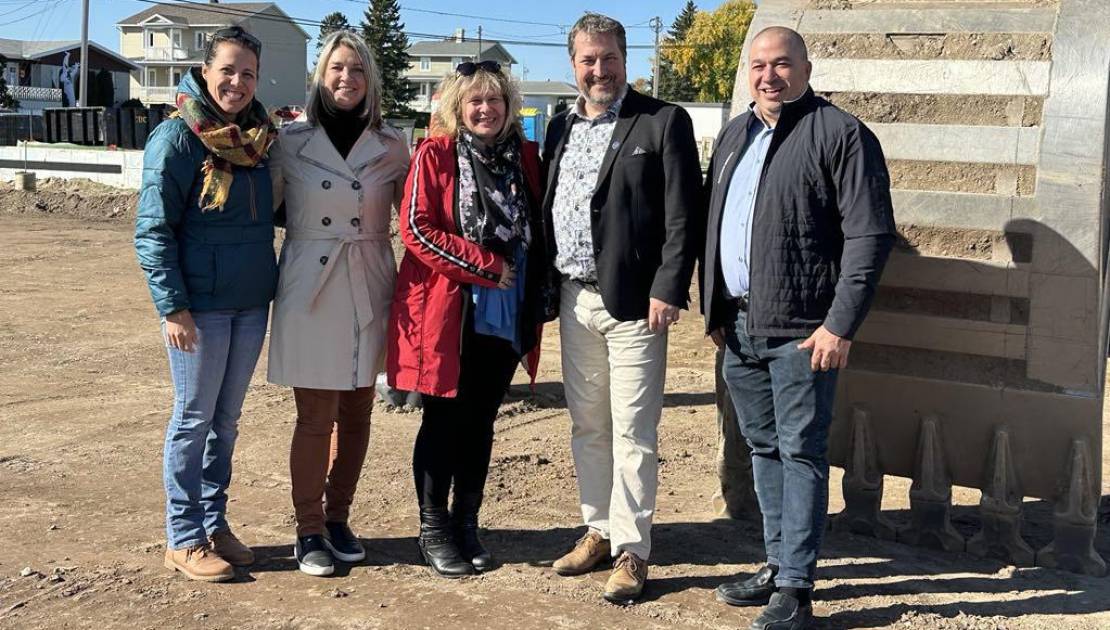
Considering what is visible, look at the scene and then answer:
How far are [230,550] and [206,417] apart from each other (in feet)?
2.01

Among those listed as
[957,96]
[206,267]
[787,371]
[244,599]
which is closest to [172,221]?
[206,267]

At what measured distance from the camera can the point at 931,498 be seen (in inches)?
199

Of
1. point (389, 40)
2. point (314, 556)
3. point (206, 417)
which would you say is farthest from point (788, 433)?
point (389, 40)

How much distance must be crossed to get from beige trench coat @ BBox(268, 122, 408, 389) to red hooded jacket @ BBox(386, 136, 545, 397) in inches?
7.7

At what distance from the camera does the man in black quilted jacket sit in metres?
3.86

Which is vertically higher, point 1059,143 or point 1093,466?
point 1059,143

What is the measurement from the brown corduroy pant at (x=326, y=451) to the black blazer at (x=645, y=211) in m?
1.23

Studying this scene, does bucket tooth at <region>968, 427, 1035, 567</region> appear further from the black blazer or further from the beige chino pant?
the black blazer

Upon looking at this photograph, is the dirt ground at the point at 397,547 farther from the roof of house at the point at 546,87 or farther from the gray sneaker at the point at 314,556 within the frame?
the roof of house at the point at 546,87

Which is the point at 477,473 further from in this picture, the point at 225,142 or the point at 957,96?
the point at 957,96

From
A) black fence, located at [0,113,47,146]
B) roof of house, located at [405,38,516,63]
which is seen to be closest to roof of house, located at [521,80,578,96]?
roof of house, located at [405,38,516,63]

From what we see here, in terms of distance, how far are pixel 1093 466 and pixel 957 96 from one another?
166 cm

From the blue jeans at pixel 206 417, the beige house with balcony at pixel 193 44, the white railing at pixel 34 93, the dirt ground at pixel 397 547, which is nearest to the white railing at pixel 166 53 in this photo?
the beige house with balcony at pixel 193 44

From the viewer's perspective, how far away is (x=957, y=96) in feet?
16.1
